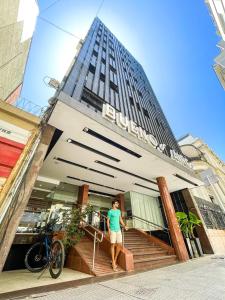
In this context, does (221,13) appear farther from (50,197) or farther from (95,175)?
(50,197)

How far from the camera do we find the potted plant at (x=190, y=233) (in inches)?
332

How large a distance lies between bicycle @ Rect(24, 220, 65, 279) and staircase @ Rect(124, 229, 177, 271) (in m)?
2.60

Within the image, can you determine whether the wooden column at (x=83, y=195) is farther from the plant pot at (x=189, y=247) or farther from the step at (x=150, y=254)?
the plant pot at (x=189, y=247)

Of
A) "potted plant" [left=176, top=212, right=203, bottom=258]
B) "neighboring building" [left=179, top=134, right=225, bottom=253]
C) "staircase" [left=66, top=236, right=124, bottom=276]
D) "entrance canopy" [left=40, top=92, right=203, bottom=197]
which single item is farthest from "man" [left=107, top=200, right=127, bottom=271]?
"neighboring building" [left=179, top=134, right=225, bottom=253]

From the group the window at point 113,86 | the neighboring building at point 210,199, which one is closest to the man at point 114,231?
the window at point 113,86

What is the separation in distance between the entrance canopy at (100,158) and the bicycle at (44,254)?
3.43 metres

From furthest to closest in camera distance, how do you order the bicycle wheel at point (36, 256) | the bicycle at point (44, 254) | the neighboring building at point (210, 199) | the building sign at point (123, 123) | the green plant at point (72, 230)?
the neighboring building at point (210, 199)
the building sign at point (123, 123)
the green plant at point (72, 230)
the bicycle wheel at point (36, 256)
the bicycle at point (44, 254)

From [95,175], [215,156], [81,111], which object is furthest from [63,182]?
[215,156]

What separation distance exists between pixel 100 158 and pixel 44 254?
4.52 m

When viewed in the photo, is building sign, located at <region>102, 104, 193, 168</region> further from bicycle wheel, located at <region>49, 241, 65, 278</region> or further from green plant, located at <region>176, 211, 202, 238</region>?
green plant, located at <region>176, 211, 202, 238</region>

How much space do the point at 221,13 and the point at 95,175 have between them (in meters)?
14.3

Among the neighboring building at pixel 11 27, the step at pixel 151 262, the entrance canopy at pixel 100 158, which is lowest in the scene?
the step at pixel 151 262

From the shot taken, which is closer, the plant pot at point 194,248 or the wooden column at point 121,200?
the plant pot at point 194,248

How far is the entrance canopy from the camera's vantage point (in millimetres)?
5672
